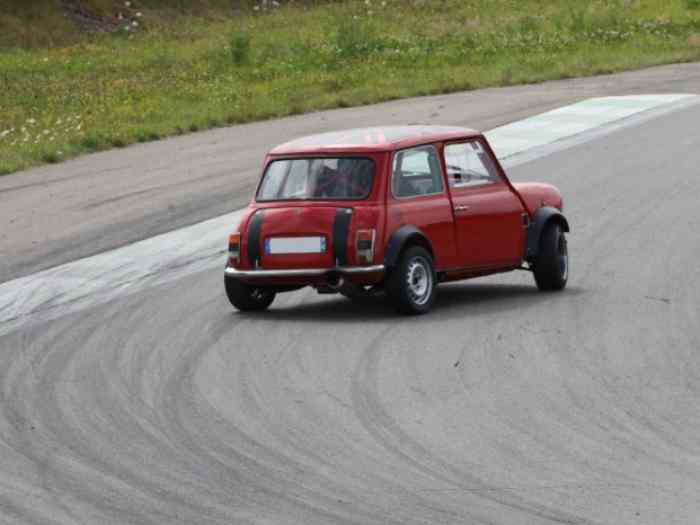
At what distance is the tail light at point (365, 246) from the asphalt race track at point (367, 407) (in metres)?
0.48

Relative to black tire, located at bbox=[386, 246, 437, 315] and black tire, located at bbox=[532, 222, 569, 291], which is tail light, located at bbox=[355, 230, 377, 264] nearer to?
black tire, located at bbox=[386, 246, 437, 315]

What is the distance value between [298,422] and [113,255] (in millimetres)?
8223

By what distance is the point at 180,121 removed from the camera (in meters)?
31.6

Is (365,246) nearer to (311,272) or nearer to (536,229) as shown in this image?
(311,272)

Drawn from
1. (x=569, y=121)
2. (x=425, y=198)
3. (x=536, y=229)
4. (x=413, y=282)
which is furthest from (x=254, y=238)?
(x=569, y=121)

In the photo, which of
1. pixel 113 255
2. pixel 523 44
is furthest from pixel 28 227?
pixel 523 44

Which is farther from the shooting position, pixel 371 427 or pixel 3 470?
pixel 371 427

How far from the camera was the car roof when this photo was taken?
46.0 ft

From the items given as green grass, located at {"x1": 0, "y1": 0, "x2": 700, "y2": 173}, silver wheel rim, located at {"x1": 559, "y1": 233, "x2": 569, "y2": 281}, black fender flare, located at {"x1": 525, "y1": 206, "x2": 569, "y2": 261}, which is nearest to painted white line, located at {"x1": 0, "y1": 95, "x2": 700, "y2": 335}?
black fender flare, located at {"x1": 525, "y1": 206, "x2": 569, "y2": 261}

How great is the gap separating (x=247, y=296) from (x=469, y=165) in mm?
2101

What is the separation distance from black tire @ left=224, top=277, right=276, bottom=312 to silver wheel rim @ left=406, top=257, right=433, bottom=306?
117 centimetres

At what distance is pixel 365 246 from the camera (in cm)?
1352

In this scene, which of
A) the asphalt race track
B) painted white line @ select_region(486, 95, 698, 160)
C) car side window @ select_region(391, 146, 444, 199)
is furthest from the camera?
painted white line @ select_region(486, 95, 698, 160)

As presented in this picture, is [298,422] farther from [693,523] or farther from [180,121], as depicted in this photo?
[180,121]
